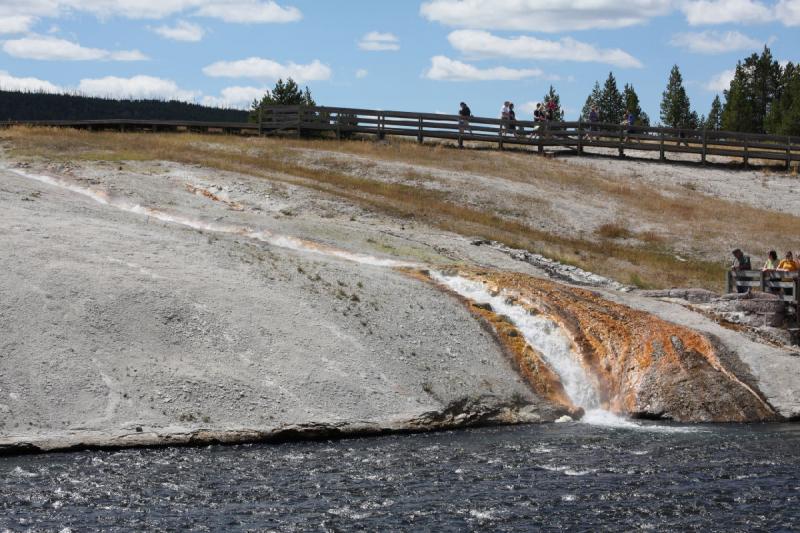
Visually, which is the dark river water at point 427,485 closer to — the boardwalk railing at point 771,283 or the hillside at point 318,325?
the hillside at point 318,325

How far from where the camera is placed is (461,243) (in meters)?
34.3

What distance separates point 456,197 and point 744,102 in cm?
6190

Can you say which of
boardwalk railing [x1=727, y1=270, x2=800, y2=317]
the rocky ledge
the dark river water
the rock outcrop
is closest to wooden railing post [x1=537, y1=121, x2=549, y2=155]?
boardwalk railing [x1=727, y1=270, x2=800, y2=317]

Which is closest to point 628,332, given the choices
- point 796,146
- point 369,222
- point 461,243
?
point 461,243

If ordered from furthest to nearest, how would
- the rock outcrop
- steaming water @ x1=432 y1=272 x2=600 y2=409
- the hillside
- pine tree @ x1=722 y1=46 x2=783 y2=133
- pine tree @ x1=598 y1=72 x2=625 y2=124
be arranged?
pine tree @ x1=598 y1=72 x2=625 y2=124
pine tree @ x1=722 y1=46 x2=783 y2=133
steaming water @ x1=432 y1=272 x2=600 y2=409
the rock outcrop
the hillside

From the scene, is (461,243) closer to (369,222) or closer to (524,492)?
(369,222)

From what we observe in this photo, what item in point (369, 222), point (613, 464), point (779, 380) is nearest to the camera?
point (613, 464)

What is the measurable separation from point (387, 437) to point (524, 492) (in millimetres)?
4903

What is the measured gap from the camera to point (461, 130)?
56.4 metres

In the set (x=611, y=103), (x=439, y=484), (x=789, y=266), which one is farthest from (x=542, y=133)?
(x=611, y=103)

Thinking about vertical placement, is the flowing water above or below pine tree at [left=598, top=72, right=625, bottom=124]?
below

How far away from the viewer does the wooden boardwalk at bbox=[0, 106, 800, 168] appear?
184 ft

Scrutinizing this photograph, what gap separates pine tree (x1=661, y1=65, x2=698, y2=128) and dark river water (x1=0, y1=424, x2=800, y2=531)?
91.2 metres

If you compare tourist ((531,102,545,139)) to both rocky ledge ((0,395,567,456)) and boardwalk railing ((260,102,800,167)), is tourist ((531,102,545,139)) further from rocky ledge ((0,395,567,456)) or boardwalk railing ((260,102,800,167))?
rocky ledge ((0,395,567,456))
